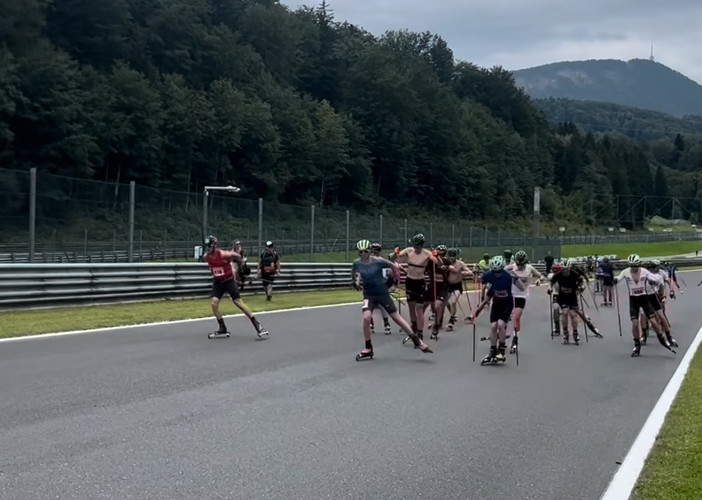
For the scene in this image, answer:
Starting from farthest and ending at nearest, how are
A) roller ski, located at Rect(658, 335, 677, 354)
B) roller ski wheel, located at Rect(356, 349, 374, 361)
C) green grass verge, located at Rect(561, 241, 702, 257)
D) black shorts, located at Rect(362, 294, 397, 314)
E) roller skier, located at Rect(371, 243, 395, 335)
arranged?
green grass verge, located at Rect(561, 241, 702, 257), roller ski, located at Rect(658, 335, 677, 354), roller skier, located at Rect(371, 243, 395, 335), black shorts, located at Rect(362, 294, 397, 314), roller ski wheel, located at Rect(356, 349, 374, 361)

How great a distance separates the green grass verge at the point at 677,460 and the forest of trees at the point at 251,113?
49.0 m

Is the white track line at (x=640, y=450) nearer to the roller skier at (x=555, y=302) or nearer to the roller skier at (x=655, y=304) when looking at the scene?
the roller skier at (x=655, y=304)

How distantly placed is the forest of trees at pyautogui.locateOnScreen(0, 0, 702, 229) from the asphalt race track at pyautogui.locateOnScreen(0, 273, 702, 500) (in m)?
44.4

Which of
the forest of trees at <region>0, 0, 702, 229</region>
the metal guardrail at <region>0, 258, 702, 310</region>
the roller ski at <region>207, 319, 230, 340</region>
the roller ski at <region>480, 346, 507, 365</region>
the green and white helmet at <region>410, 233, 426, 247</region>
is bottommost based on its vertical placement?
the roller ski at <region>480, 346, 507, 365</region>

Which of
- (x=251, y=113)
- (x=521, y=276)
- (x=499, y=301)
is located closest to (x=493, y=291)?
(x=499, y=301)

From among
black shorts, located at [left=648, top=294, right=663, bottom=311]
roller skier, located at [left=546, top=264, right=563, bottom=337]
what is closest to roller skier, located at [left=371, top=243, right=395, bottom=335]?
roller skier, located at [left=546, top=264, right=563, bottom=337]

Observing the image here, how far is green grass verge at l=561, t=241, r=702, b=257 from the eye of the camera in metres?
79.8

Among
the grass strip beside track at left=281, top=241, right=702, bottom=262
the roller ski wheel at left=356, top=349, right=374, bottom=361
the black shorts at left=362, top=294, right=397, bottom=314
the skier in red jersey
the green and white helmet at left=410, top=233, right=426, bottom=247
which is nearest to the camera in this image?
the roller ski wheel at left=356, top=349, right=374, bottom=361

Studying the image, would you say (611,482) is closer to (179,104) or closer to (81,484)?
(81,484)

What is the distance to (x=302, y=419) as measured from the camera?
787 centimetres

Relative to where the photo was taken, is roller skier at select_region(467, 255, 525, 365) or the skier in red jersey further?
the skier in red jersey

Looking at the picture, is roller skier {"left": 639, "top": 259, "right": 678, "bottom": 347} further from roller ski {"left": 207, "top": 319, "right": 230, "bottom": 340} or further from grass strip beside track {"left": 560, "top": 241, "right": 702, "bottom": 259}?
grass strip beside track {"left": 560, "top": 241, "right": 702, "bottom": 259}

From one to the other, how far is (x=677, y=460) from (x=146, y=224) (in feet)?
53.7

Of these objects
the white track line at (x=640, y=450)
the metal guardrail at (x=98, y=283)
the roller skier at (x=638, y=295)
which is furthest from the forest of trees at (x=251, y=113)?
the white track line at (x=640, y=450)
